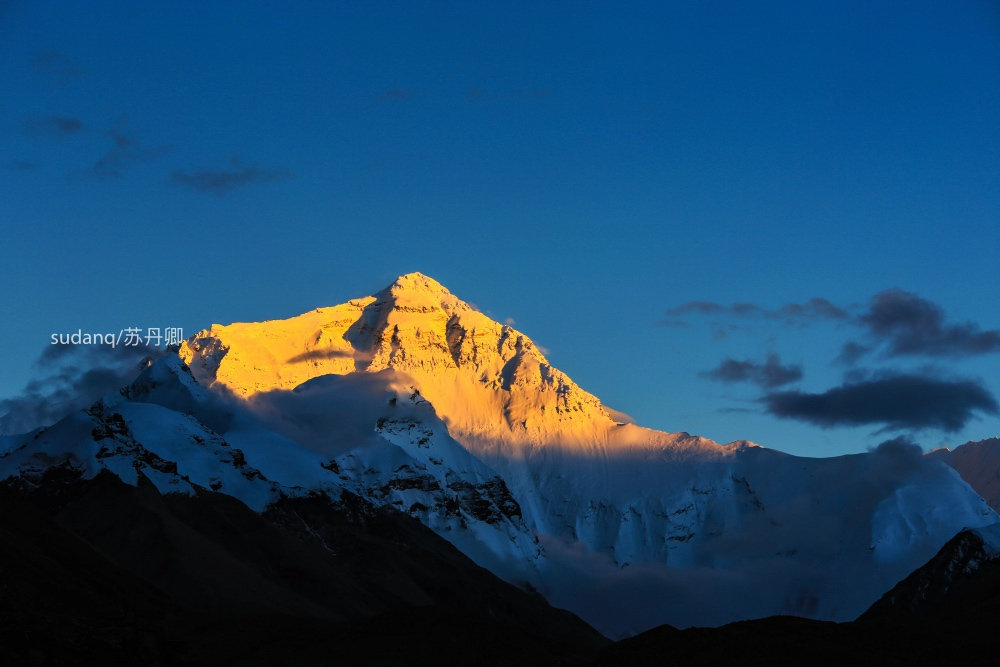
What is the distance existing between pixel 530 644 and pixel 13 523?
7601 centimetres

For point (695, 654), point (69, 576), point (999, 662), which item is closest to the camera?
point (999, 662)

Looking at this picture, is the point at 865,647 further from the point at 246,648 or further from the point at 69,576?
the point at 69,576

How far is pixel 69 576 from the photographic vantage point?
594 ft

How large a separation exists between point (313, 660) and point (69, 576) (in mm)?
47690

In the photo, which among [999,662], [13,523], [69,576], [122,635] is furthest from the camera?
[13,523]

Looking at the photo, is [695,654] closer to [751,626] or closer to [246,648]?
[751,626]

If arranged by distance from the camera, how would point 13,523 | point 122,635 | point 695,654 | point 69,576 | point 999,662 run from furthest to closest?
point 13,523 < point 69,576 < point 122,635 < point 695,654 < point 999,662

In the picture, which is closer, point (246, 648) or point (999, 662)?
point (999, 662)

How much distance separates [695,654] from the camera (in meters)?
129

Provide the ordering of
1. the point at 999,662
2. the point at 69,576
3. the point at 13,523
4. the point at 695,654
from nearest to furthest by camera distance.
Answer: the point at 999,662 → the point at 695,654 → the point at 69,576 → the point at 13,523

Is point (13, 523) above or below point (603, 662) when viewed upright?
above

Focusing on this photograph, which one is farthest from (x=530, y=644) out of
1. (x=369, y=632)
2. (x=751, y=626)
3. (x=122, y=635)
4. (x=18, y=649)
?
(x=18, y=649)

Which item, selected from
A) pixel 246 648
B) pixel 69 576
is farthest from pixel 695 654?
pixel 69 576

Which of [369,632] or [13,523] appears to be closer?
[369,632]
